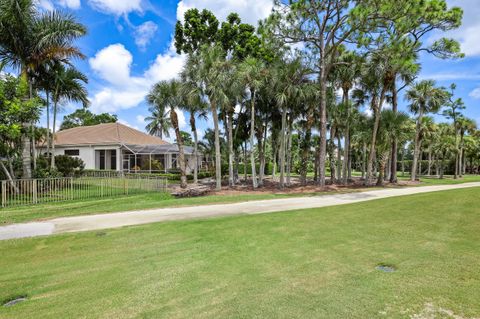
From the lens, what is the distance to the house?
30.0m

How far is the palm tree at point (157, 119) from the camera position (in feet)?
68.2

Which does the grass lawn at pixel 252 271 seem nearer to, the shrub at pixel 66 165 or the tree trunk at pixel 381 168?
the tree trunk at pixel 381 168

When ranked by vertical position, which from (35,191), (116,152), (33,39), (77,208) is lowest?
(77,208)

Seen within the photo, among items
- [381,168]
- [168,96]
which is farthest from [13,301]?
[381,168]

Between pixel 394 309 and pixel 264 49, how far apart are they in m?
21.1

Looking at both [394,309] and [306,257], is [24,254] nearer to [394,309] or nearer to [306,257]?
[306,257]

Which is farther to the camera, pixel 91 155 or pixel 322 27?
pixel 91 155

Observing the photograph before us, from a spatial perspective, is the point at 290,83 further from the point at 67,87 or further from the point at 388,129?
the point at 67,87

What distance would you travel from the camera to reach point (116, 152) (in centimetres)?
3020

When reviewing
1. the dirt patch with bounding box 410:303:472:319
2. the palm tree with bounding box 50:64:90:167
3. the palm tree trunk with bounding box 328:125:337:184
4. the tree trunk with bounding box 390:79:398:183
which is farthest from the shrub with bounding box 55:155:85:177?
the tree trunk with bounding box 390:79:398:183

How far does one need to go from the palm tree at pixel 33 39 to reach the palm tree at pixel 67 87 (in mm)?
2346

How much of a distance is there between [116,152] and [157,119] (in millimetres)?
5737

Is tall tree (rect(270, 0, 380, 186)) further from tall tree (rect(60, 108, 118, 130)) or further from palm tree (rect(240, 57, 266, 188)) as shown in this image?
tall tree (rect(60, 108, 118, 130))

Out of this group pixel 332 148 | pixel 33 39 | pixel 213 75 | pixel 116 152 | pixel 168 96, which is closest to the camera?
pixel 33 39
